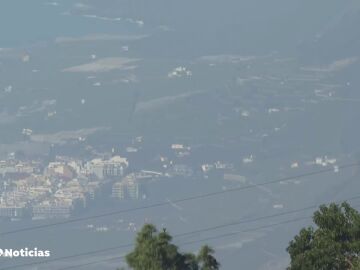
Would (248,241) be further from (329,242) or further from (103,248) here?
(329,242)

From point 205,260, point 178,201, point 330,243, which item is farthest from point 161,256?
point 178,201

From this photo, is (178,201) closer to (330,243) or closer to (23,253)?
(23,253)

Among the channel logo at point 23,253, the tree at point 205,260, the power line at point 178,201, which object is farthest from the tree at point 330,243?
the power line at point 178,201

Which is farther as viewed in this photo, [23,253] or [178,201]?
[178,201]

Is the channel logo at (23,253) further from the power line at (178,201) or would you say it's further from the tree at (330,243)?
→ the tree at (330,243)

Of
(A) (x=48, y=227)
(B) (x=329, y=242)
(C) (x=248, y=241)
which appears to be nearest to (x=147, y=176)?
(A) (x=48, y=227)

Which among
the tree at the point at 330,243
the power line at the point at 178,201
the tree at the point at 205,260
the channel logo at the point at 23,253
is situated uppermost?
the power line at the point at 178,201
